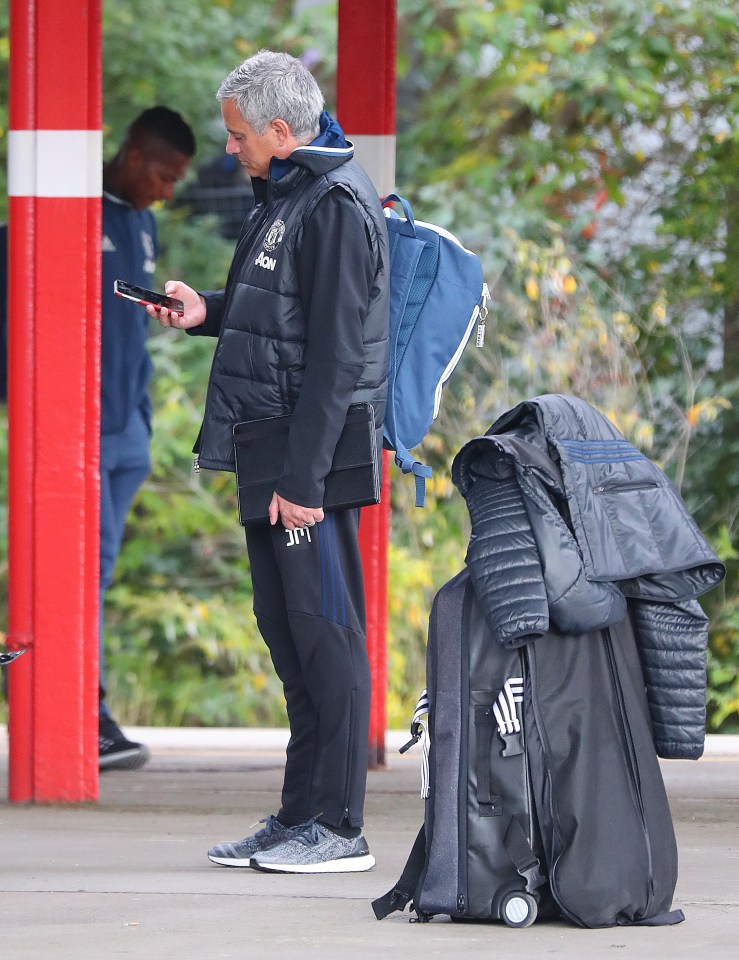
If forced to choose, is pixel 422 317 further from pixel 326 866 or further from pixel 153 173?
pixel 153 173

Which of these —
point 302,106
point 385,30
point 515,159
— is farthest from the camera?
point 515,159

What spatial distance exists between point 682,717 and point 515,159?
648cm

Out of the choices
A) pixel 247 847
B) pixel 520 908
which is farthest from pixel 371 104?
pixel 520 908

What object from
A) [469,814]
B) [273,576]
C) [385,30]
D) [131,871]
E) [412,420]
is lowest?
[131,871]

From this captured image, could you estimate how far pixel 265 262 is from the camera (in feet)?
12.6

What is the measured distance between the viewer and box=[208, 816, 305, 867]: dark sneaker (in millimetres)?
3996

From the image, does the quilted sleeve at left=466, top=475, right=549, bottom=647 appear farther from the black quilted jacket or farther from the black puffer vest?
the black puffer vest

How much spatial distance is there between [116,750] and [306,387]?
6.87 feet

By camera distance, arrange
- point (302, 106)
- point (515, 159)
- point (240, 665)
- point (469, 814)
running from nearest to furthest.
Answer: point (469, 814), point (302, 106), point (240, 665), point (515, 159)

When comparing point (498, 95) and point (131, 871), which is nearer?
point (131, 871)

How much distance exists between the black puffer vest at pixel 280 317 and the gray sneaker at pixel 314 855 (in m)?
0.85

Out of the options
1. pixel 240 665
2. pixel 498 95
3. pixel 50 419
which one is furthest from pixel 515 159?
pixel 50 419

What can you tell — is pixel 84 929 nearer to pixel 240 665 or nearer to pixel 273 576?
pixel 273 576

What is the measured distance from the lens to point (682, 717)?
134 inches
